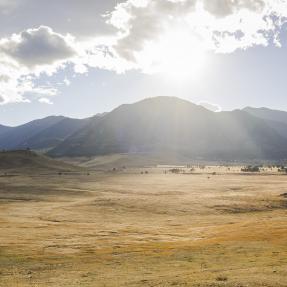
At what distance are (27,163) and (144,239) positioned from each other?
135 metres

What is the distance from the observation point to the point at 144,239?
45.5 meters

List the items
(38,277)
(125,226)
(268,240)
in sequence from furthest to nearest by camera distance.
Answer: (125,226) < (268,240) < (38,277)

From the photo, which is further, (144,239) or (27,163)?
(27,163)

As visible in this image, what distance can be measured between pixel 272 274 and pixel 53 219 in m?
39.4

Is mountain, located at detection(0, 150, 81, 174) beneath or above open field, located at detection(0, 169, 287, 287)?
above

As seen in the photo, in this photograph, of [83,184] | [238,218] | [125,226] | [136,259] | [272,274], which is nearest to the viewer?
[272,274]

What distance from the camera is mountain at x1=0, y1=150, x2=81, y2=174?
6526 inches

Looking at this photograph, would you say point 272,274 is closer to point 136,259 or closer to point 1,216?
point 136,259

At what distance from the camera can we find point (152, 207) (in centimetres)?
7212

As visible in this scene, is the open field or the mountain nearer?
the open field

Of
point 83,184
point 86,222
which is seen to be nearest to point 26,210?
point 86,222

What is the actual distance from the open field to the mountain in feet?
241

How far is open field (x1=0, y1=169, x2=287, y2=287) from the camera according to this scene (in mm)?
26125

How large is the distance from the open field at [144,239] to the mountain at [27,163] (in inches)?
2896
